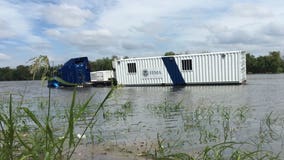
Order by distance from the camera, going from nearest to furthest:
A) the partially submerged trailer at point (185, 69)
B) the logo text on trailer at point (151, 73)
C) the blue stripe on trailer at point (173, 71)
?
the partially submerged trailer at point (185, 69)
the blue stripe on trailer at point (173, 71)
the logo text on trailer at point (151, 73)

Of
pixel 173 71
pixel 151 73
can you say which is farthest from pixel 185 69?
pixel 151 73

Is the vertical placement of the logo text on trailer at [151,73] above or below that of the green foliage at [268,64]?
below

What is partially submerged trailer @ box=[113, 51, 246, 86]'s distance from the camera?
1112 inches

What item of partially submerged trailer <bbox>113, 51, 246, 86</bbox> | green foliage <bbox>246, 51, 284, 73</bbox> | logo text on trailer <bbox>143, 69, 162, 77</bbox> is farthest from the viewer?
green foliage <bbox>246, 51, 284, 73</bbox>

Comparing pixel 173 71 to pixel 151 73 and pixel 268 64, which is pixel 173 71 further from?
pixel 268 64

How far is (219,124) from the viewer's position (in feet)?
28.2

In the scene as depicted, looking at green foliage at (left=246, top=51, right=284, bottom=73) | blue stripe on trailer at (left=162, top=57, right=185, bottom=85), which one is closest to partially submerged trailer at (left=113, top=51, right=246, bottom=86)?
blue stripe on trailer at (left=162, top=57, right=185, bottom=85)

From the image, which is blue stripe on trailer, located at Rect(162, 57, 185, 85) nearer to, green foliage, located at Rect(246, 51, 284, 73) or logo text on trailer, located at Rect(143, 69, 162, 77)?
logo text on trailer, located at Rect(143, 69, 162, 77)

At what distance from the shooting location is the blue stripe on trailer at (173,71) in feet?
103

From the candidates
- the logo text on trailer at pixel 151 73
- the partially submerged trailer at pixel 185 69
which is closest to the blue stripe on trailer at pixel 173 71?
the partially submerged trailer at pixel 185 69

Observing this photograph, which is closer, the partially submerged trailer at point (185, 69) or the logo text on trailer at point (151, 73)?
the partially submerged trailer at point (185, 69)

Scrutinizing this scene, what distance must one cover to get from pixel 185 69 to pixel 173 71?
120cm

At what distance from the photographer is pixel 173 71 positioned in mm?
31469

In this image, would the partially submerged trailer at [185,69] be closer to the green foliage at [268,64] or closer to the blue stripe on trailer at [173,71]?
the blue stripe on trailer at [173,71]
